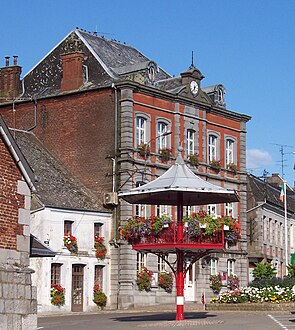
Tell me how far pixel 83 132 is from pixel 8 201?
2852 centimetres

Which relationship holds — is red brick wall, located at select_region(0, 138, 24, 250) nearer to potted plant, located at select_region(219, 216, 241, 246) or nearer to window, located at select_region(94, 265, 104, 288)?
potted plant, located at select_region(219, 216, 241, 246)

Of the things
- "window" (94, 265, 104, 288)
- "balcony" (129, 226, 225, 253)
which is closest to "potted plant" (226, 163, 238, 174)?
"window" (94, 265, 104, 288)

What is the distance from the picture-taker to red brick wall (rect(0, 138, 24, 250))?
2309cm

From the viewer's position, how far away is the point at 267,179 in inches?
3017

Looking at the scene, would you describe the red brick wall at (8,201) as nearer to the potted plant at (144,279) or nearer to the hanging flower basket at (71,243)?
the hanging flower basket at (71,243)

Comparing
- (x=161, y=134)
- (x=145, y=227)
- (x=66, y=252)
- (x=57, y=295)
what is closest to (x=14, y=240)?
(x=145, y=227)

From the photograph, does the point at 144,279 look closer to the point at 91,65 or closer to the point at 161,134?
the point at 161,134

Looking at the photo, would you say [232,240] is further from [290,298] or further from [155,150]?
[155,150]

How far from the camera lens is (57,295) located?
45.4 meters

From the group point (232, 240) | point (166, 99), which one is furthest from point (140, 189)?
point (166, 99)

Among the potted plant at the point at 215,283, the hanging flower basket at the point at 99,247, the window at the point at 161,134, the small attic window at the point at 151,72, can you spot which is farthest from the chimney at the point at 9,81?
the potted plant at the point at 215,283

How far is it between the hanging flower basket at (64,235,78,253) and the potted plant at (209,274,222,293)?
418 inches

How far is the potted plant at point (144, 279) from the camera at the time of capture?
49.5m

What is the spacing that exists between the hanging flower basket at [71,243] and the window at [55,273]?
3.47ft
